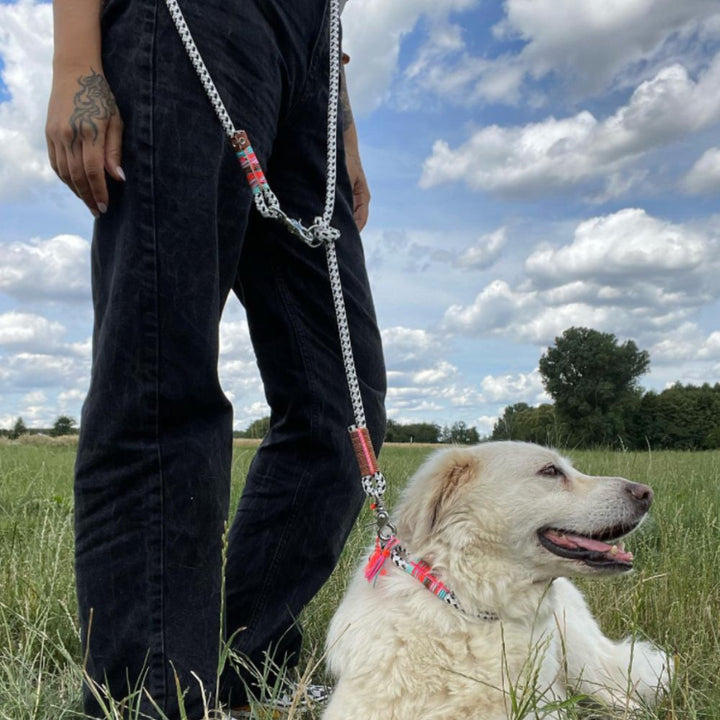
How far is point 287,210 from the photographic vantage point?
2469 mm

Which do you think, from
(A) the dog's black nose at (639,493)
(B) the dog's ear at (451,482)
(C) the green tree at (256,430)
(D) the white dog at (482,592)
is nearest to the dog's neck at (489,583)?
(D) the white dog at (482,592)

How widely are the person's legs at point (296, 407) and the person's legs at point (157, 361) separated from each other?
0.48 m

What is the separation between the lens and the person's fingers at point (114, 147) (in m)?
1.89

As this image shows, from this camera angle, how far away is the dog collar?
2.27 m

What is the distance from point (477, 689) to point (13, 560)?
2.50 metres

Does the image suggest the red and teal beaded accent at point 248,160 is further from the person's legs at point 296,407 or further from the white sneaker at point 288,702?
the white sneaker at point 288,702

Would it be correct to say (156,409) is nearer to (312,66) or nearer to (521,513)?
(312,66)

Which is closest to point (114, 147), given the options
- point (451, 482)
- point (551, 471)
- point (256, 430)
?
point (451, 482)

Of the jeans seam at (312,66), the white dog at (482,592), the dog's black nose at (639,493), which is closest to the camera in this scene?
the white dog at (482,592)

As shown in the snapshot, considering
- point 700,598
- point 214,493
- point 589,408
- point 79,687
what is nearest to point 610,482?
point 700,598

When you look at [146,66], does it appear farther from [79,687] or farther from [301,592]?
[79,687]

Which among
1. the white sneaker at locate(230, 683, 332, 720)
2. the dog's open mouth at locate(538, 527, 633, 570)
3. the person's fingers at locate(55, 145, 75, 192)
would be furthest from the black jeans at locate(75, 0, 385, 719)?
the dog's open mouth at locate(538, 527, 633, 570)

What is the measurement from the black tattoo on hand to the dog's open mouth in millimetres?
1893

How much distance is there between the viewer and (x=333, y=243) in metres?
2.37
